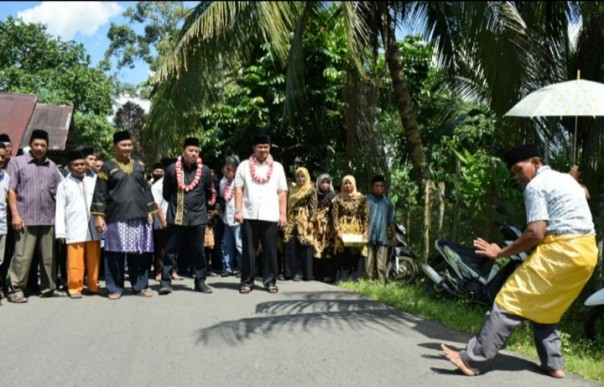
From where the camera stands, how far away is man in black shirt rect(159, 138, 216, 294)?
8648 millimetres

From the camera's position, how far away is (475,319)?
709cm

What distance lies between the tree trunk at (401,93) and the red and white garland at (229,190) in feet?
9.44

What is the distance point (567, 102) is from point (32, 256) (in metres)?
6.35

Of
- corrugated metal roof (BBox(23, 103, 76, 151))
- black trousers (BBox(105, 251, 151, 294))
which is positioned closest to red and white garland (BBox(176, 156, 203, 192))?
black trousers (BBox(105, 251, 151, 294))

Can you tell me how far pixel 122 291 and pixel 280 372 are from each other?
4015mm

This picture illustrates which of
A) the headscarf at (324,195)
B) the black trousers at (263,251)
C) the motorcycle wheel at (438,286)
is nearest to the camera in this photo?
the motorcycle wheel at (438,286)

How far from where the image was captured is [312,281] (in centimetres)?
1030

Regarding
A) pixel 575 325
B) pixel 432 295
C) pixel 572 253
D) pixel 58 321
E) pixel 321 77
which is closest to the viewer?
pixel 572 253

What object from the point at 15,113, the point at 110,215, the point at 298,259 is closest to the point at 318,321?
the point at 110,215

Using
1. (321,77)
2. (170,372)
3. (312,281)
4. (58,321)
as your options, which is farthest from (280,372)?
(321,77)

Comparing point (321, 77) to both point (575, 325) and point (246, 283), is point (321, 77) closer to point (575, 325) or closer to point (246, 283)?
point (246, 283)

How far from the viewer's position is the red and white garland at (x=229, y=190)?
10.8m

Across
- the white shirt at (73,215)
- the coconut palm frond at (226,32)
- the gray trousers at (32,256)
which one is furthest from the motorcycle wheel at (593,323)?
the gray trousers at (32,256)

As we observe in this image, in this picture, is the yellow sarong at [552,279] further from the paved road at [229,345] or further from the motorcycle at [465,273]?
the motorcycle at [465,273]
